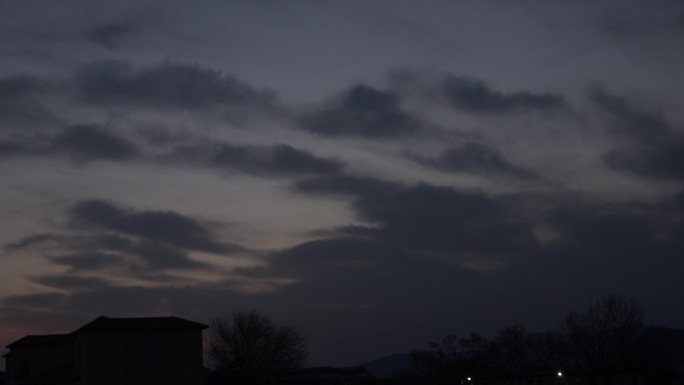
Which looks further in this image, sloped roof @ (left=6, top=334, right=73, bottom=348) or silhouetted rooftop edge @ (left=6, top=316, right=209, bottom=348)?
sloped roof @ (left=6, top=334, right=73, bottom=348)

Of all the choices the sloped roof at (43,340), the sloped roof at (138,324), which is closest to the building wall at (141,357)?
the sloped roof at (138,324)

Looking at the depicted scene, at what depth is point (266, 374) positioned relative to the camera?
89625 mm

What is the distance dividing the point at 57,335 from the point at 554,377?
49377 mm

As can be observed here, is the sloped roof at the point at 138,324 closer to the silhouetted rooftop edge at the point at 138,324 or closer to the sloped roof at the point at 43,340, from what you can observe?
the silhouetted rooftop edge at the point at 138,324

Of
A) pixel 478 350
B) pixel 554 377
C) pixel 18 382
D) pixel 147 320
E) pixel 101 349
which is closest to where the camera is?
pixel 554 377

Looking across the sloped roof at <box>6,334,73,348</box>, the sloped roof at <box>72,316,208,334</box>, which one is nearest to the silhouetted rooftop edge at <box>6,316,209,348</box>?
the sloped roof at <box>72,316,208,334</box>

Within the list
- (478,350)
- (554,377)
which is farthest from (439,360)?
(554,377)

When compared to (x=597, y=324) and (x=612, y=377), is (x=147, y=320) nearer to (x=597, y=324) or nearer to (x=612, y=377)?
(x=612, y=377)

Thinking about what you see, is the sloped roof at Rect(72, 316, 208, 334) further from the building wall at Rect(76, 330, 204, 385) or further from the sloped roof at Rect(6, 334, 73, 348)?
the sloped roof at Rect(6, 334, 73, 348)

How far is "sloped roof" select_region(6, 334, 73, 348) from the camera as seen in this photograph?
7394cm

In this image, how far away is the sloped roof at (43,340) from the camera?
243 ft

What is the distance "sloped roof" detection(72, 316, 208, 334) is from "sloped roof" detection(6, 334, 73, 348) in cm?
1499

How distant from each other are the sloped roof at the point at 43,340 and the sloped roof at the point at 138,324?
49.2 feet

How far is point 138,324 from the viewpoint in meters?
60.9
